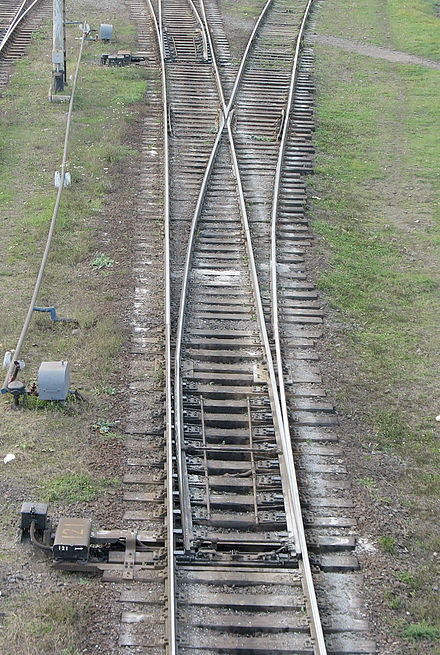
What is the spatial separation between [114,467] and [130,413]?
111cm

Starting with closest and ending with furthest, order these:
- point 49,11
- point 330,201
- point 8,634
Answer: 1. point 8,634
2. point 330,201
3. point 49,11

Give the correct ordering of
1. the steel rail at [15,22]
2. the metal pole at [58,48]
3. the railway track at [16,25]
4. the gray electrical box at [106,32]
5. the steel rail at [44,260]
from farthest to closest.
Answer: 1. the gray electrical box at [106,32]
2. the steel rail at [15,22]
3. the railway track at [16,25]
4. the metal pole at [58,48]
5. the steel rail at [44,260]

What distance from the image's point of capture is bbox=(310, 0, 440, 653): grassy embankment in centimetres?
953

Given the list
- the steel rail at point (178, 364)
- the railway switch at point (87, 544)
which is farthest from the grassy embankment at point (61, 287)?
the steel rail at point (178, 364)

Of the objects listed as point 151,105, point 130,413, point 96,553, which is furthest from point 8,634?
point 151,105

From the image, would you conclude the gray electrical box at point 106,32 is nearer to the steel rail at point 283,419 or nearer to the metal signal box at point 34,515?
the steel rail at point 283,419

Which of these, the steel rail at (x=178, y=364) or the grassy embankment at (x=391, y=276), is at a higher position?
the steel rail at (x=178, y=364)

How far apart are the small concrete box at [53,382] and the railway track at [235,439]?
3.27 ft

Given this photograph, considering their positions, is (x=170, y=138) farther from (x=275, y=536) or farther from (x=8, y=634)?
(x=8, y=634)

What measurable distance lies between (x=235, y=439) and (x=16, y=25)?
73.2ft

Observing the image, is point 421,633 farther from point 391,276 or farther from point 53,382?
point 391,276

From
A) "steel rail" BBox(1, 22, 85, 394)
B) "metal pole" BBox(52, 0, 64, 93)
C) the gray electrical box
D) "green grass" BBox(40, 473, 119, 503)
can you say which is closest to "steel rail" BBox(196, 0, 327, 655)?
"green grass" BBox(40, 473, 119, 503)

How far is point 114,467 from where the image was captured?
10.2 meters

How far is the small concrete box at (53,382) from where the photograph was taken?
10.9 m
